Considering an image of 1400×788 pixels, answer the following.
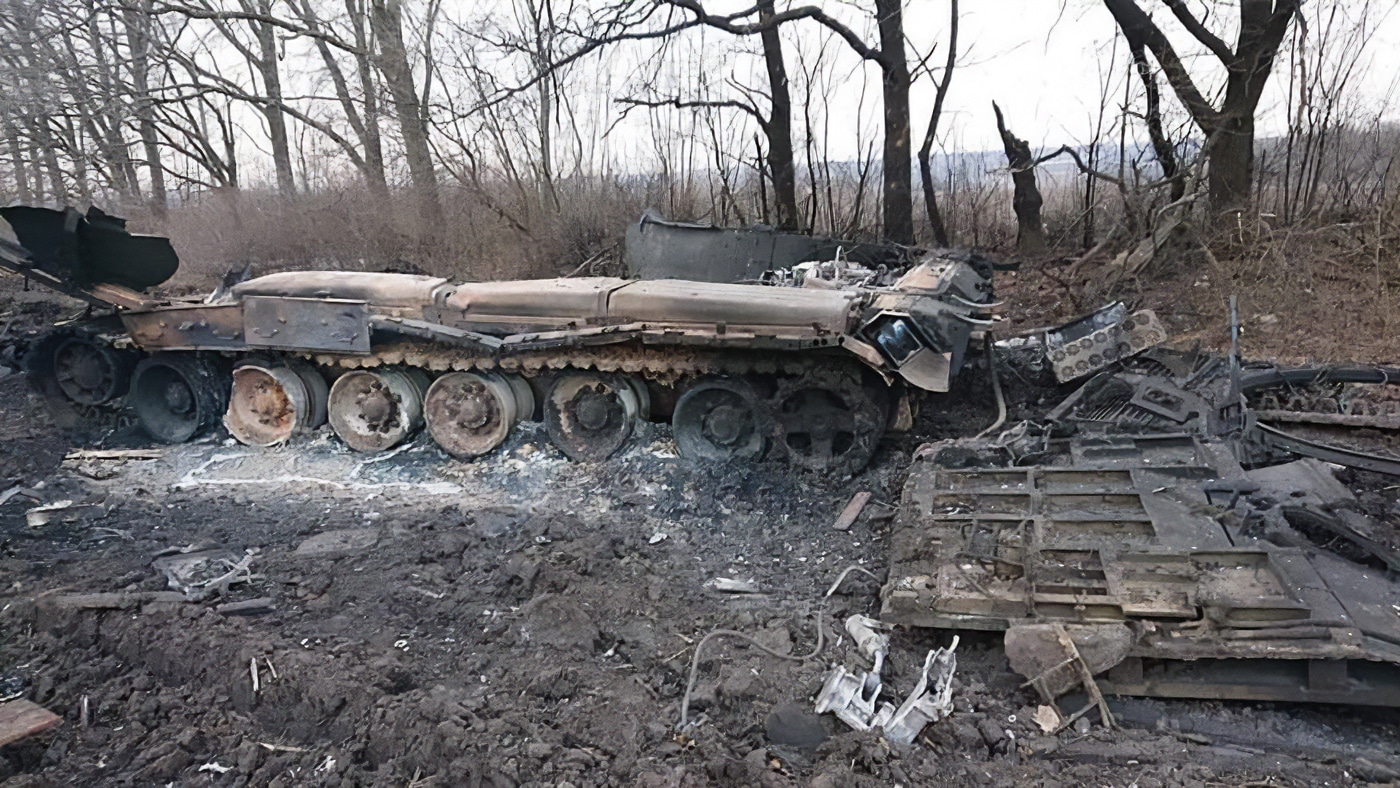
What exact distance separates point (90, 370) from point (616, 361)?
17.3 ft

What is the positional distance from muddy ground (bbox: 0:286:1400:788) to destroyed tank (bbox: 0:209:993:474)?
0.57 metres

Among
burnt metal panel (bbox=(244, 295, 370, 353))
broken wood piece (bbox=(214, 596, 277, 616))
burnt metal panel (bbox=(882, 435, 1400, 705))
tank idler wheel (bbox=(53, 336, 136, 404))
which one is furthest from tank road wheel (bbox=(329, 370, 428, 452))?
burnt metal panel (bbox=(882, 435, 1400, 705))

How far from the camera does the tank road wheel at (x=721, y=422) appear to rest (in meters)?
6.82

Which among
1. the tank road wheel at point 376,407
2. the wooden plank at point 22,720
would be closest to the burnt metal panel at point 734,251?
the tank road wheel at point 376,407

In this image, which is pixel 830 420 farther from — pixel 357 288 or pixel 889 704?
pixel 357 288

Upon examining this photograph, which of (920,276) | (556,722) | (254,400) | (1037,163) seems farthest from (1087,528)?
(1037,163)

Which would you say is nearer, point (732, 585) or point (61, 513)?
point (732, 585)

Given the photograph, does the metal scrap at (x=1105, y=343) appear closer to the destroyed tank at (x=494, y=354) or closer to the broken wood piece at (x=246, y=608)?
the destroyed tank at (x=494, y=354)

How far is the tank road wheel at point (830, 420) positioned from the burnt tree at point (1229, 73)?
22.3 feet

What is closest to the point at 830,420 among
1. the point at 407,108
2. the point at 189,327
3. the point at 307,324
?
the point at 307,324

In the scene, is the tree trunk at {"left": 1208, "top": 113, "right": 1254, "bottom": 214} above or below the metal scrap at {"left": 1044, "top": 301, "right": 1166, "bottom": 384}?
above

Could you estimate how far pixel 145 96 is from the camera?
16.0 m

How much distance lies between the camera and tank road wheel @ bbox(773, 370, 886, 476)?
6543 mm

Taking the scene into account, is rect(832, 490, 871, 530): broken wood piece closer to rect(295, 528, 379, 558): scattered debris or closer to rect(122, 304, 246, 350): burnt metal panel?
rect(295, 528, 379, 558): scattered debris
